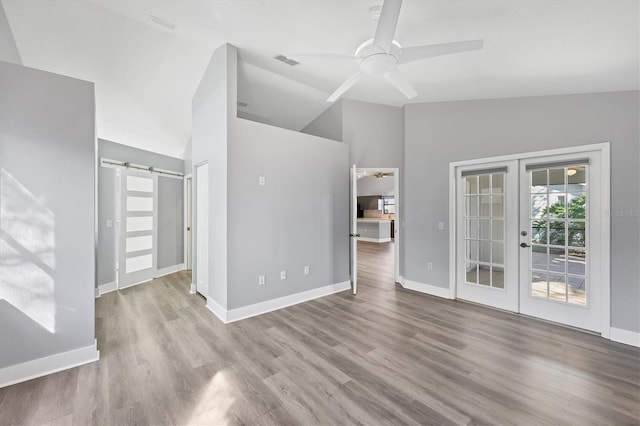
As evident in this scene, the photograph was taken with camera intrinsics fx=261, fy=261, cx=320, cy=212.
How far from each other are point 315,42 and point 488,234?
3462 mm

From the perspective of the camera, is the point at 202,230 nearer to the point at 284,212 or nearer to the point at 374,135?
the point at 284,212

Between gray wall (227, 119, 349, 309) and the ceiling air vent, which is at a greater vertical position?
the ceiling air vent

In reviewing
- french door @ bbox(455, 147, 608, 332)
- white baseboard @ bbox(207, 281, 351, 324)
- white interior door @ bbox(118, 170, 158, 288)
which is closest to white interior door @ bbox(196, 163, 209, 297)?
white baseboard @ bbox(207, 281, 351, 324)

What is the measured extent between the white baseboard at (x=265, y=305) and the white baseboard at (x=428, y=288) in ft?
4.10

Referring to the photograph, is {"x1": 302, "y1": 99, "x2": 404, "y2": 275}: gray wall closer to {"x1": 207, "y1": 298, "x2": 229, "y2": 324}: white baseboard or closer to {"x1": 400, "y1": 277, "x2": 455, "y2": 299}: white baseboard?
{"x1": 400, "y1": 277, "x2": 455, "y2": 299}: white baseboard

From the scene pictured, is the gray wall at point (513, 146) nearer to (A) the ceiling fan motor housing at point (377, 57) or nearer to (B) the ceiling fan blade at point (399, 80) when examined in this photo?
(B) the ceiling fan blade at point (399, 80)

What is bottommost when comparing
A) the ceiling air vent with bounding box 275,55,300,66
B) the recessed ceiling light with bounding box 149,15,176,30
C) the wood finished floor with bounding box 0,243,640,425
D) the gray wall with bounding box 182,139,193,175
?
the wood finished floor with bounding box 0,243,640,425

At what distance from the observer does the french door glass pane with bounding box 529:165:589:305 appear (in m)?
3.05

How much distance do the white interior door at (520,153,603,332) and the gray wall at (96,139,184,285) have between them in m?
6.28

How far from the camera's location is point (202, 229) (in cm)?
420

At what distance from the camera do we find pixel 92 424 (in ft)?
5.51

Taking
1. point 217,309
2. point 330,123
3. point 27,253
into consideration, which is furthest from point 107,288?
point 330,123

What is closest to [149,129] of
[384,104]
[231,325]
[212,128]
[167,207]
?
[167,207]

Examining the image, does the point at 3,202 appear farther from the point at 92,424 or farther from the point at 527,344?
the point at 527,344
